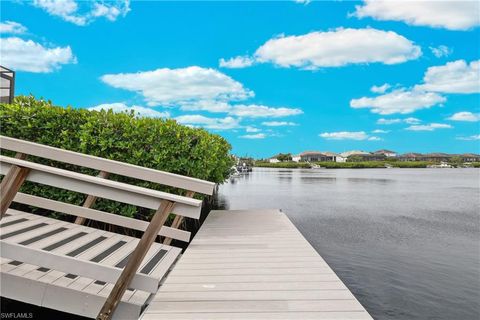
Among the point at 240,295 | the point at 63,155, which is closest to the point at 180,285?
the point at 240,295

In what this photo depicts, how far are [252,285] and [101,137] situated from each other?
4108mm

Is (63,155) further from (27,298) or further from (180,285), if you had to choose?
(180,285)

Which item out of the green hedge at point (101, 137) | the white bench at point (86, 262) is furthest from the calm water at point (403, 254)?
the green hedge at point (101, 137)

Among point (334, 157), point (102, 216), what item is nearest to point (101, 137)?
point (102, 216)

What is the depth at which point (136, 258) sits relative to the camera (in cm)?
263

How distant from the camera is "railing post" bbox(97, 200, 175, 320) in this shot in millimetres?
2584

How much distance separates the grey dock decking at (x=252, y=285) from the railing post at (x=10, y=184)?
1.33 m

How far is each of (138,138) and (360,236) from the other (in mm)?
5289

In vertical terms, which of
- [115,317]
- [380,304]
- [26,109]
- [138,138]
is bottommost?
[380,304]

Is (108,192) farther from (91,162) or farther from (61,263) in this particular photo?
(91,162)

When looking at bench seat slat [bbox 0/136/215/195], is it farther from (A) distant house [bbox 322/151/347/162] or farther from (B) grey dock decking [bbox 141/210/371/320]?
(A) distant house [bbox 322/151/347/162]

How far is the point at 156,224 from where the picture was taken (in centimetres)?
259

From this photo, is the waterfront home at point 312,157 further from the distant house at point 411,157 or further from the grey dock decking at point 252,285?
the grey dock decking at point 252,285

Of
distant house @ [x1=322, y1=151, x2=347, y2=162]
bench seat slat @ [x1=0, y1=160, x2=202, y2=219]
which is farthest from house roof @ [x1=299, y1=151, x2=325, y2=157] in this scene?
bench seat slat @ [x1=0, y1=160, x2=202, y2=219]
